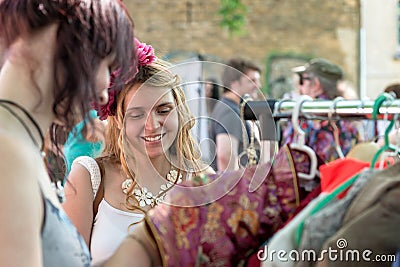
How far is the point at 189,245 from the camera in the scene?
1.74 m

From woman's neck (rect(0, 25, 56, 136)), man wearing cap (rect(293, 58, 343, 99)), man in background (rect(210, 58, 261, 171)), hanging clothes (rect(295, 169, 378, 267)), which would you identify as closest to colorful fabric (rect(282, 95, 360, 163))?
man wearing cap (rect(293, 58, 343, 99))

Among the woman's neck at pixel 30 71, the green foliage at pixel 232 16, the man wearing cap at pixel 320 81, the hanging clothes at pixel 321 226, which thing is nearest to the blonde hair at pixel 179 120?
the hanging clothes at pixel 321 226

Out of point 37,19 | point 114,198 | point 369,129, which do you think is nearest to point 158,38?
point 369,129

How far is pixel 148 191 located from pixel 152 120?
240mm

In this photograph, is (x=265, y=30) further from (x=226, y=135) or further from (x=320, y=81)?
(x=226, y=135)

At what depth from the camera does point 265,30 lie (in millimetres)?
13625

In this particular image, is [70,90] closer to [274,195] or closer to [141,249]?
[141,249]

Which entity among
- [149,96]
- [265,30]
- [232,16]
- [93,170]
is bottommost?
[265,30]

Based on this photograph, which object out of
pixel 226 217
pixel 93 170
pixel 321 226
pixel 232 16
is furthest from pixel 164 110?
pixel 232 16

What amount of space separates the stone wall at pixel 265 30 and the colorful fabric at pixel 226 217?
37.2ft

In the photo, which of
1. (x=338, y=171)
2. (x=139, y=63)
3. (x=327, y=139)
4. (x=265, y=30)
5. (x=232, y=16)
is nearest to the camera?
(x=338, y=171)

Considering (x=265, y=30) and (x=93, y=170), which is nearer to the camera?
(x=93, y=170)

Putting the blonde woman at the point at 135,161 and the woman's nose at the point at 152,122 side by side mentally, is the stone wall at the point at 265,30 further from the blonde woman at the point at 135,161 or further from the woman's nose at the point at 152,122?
the woman's nose at the point at 152,122

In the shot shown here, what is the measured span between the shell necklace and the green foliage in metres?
10.1
